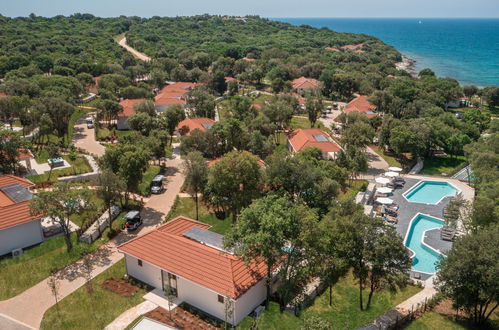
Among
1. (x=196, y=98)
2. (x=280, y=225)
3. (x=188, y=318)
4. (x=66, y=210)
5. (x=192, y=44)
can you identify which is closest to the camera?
(x=280, y=225)

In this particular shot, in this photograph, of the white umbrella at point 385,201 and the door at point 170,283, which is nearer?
the door at point 170,283

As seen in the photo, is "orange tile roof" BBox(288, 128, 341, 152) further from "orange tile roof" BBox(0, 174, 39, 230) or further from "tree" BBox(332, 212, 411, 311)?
"orange tile roof" BBox(0, 174, 39, 230)

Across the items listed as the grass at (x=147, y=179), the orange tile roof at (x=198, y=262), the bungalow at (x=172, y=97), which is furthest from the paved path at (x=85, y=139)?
the orange tile roof at (x=198, y=262)

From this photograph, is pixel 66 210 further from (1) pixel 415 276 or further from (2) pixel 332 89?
(2) pixel 332 89

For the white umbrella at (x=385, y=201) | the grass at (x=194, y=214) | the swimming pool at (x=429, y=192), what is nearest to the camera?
the grass at (x=194, y=214)

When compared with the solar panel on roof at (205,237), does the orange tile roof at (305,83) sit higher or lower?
higher

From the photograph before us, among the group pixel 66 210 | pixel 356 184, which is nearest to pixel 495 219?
pixel 356 184

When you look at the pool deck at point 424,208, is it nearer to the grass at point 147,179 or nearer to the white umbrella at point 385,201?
the white umbrella at point 385,201
